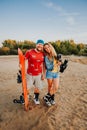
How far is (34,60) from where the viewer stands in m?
5.35

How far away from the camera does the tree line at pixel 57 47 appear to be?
23016 millimetres

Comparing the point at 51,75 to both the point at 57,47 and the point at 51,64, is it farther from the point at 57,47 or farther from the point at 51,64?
the point at 57,47

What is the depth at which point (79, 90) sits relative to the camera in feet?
25.1

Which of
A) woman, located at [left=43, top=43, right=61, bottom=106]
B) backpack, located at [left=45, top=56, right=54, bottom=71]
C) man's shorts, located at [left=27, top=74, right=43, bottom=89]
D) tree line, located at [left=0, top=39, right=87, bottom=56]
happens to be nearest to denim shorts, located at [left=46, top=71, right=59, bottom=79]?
woman, located at [left=43, top=43, right=61, bottom=106]

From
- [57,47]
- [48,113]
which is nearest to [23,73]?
[48,113]

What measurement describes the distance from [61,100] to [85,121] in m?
1.53

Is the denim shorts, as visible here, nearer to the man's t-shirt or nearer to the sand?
the man's t-shirt

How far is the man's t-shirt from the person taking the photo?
532cm

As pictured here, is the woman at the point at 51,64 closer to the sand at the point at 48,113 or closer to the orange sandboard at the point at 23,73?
the sand at the point at 48,113

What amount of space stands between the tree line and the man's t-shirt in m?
17.0

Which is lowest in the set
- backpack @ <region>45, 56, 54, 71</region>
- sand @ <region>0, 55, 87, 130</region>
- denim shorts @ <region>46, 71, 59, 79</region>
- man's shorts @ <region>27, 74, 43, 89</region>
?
sand @ <region>0, 55, 87, 130</region>

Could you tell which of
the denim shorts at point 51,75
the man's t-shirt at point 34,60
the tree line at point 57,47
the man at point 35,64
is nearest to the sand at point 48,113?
the man at point 35,64

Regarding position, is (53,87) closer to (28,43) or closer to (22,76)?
(22,76)

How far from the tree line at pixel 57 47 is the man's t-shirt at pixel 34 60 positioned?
17.0 metres
